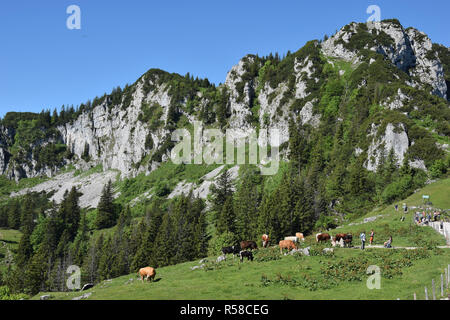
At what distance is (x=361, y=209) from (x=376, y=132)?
3261cm

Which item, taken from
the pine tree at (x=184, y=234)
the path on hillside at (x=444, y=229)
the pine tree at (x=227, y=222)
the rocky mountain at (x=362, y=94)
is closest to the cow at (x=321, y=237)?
the path on hillside at (x=444, y=229)

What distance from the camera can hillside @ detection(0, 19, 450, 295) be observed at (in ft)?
270

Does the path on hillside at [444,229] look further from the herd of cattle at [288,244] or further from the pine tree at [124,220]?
the pine tree at [124,220]

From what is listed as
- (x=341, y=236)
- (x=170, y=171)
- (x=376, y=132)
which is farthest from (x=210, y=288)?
(x=170, y=171)

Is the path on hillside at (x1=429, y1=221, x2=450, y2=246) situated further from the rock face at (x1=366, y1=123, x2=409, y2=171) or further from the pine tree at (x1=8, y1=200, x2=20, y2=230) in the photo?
the pine tree at (x1=8, y1=200, x2=20, y2=230)

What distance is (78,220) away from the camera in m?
159

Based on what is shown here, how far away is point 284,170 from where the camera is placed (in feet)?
426

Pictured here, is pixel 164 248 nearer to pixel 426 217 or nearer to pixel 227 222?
pixel 227 222

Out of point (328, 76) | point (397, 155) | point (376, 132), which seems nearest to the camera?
point (397, 155)

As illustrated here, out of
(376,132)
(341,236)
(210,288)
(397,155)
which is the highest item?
(376,132)
